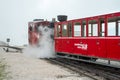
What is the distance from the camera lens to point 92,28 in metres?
20.2

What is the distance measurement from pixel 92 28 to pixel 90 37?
0.51 meters

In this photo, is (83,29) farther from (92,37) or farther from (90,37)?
(92,37)

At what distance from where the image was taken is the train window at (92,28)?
19.8 meters

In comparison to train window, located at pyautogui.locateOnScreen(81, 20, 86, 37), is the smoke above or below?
below

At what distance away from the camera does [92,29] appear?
66.4 ft

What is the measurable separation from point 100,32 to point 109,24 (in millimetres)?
1007

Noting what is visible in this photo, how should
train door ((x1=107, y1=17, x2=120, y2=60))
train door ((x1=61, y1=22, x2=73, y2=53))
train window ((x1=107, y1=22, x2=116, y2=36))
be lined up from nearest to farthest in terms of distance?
train door ((x1=107, y1=17, x2=120, y2=60)), train window ((x1=107, y1=22, x2=116, y2=36)), train door ((x1=61, y1=22, x2=73, y2=53))

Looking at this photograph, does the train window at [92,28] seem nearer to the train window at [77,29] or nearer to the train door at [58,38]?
the train window at [77,29]

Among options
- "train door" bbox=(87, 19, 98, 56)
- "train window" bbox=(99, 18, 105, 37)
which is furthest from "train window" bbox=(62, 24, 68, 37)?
"train window" bbox=(99, 18, 105, 37)

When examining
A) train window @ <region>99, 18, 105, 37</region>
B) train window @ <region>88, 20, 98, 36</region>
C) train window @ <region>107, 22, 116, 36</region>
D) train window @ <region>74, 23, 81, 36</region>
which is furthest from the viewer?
train window @ <region>74, 23, 81, 36</region>

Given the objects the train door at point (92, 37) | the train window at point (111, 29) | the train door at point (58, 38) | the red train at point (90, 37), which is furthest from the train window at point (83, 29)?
the train door at point (58, 38)

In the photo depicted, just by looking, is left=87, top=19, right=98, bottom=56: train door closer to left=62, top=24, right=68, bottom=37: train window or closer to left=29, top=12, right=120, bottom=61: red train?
left=29, top=12, right=120, bottom=61: red train

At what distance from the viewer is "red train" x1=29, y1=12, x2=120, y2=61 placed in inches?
703

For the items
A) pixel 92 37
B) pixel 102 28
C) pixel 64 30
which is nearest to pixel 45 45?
pixel 64 30
